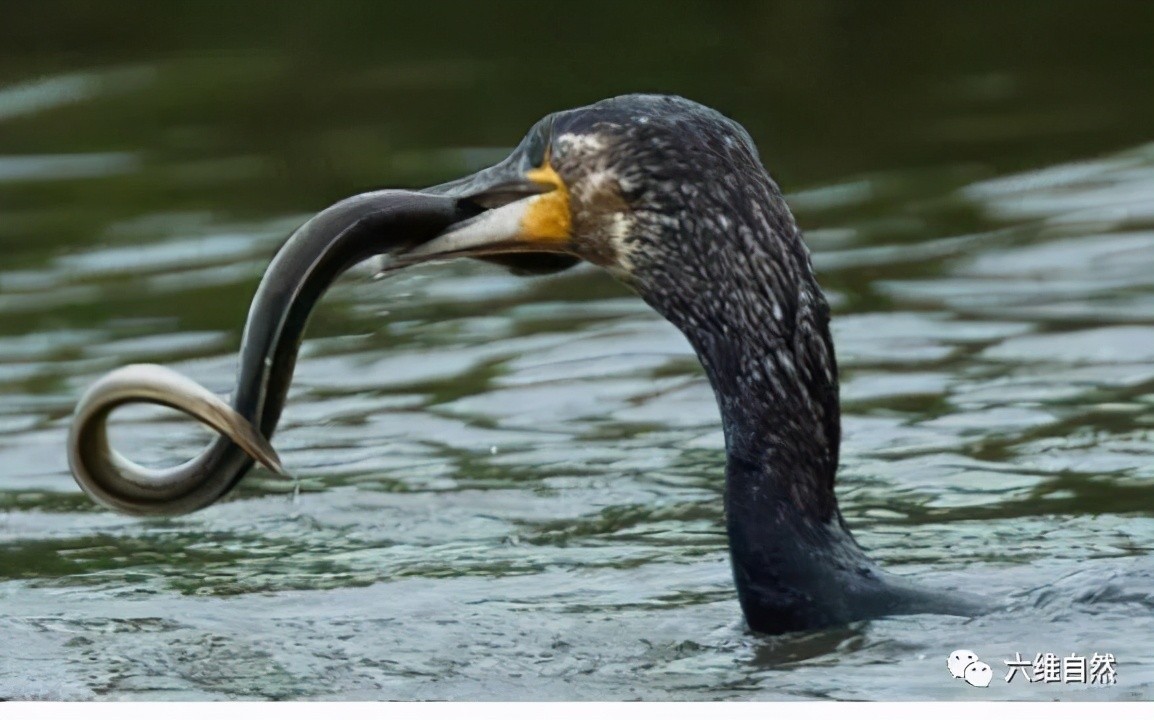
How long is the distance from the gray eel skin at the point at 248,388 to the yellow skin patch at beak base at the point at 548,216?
9.2 inches

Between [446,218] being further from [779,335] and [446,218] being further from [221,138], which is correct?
[221,138]

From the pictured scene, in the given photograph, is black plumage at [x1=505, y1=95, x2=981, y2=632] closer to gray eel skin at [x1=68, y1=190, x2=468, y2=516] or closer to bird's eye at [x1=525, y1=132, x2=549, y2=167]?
bird's eye at [x1=525, y1=132, x2=549, y2=167]

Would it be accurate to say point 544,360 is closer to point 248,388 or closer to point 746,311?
point 746,311

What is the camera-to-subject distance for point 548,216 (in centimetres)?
562

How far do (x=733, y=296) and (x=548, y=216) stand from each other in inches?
17.9

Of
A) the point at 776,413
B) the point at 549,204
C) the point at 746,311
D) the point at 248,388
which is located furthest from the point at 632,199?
the point at 248,388

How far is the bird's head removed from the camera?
17.9ft

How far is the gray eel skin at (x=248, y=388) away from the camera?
5.25 m

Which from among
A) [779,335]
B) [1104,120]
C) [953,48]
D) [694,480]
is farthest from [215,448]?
[953,48]

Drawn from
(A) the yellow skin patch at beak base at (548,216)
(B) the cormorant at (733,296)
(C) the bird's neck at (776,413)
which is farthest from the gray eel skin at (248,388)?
(C) the bird's neck at (776,413)

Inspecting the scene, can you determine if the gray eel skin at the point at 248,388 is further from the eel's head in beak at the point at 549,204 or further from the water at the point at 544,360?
the water at the point at 544,360

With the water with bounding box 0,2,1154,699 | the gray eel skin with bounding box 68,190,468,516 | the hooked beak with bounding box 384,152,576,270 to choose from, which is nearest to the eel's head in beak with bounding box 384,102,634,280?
the hooked beak with bounding box 384,152,576,270

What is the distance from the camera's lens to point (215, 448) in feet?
17.6

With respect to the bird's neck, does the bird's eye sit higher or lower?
higher
